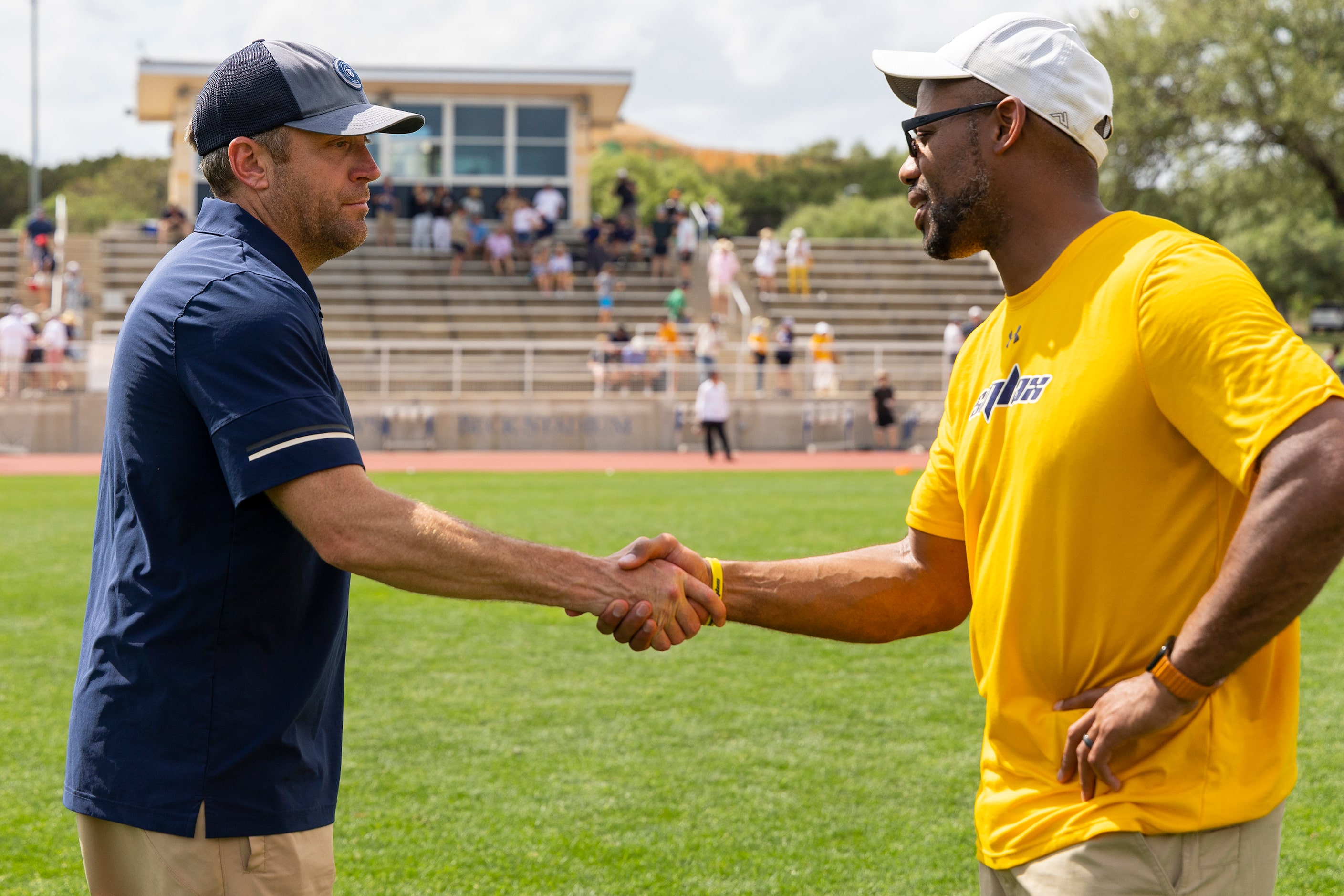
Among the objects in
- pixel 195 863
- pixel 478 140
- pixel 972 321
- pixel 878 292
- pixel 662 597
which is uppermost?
pixel 478 140

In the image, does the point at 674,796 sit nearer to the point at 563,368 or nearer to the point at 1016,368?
the point at 1016,368

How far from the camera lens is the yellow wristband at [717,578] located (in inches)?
131

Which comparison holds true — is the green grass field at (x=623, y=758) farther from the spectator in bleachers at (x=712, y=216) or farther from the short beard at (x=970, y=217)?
the spectator in bleachers at (x=712, y=216)

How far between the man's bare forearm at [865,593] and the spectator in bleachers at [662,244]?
33.1 m

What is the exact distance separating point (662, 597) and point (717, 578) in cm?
17

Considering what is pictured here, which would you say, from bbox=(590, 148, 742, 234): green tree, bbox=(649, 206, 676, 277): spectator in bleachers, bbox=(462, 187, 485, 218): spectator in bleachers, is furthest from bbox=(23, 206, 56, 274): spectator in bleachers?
bbox=(590, 148, 742, 234): green tree

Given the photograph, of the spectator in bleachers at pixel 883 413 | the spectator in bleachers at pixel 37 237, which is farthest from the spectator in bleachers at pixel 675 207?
the spectator in bleachers at pixel 37 237

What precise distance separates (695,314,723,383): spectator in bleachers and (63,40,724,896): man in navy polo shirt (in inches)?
932

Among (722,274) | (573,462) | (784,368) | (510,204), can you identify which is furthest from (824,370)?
(510,204)

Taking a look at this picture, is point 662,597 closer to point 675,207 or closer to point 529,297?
point 529,297

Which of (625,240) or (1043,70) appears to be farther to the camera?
(625,240)

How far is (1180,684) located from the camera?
6.85 feet

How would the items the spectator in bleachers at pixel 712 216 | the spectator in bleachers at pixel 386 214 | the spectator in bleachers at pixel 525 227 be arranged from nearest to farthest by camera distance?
the spectator in bleachers at pixel 525 227, the spectator in bleachers at pixel 386 214, the spectator in bleachers at pixel 712 216

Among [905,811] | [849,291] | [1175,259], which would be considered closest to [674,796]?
[905,811]
